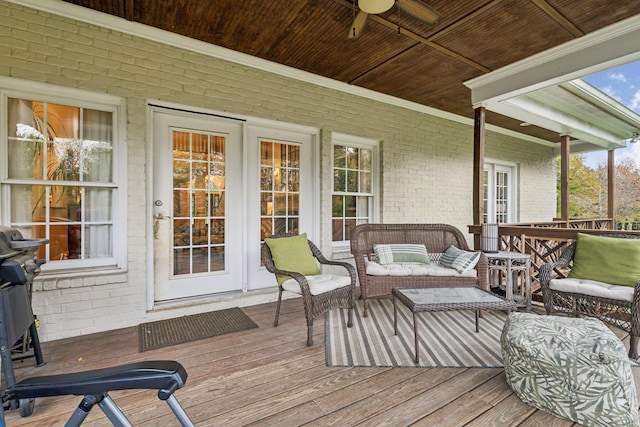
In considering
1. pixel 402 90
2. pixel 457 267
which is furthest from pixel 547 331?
pixel 402 90

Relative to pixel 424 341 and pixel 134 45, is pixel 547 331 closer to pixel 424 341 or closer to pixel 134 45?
pixel 424 341

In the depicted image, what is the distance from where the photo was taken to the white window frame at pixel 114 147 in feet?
8.30

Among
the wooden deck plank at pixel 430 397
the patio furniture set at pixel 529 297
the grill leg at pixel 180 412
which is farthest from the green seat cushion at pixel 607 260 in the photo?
the grill leg at pixel 180 412

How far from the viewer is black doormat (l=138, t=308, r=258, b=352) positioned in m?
2.62

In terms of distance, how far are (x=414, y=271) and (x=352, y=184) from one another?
1.85m

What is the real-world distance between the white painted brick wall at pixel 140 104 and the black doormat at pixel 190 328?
0.55 feet

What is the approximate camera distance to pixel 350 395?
73.0 inches

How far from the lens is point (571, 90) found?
4656mm

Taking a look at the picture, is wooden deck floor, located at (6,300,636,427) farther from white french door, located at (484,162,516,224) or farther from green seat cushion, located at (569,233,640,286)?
white french door, located at (484,162,516,224)

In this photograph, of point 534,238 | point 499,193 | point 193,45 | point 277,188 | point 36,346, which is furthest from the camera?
point 499,193

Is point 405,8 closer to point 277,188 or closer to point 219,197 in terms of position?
point 277,188

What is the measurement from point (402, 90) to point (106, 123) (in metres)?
3.90

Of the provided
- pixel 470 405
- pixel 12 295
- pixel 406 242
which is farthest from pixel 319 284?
pixel 12 295

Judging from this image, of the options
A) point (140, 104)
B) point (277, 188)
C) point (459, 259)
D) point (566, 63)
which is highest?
point (566, 63)
